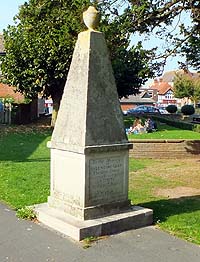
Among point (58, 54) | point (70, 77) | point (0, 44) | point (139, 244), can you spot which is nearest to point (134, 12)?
point (70, 77)

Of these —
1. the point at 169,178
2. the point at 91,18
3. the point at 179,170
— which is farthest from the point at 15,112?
the point at 91,18

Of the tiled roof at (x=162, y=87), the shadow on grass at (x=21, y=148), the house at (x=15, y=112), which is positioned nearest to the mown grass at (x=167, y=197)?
the shadow on grass at (x=21, y=148)

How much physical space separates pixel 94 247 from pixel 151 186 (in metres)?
4.71

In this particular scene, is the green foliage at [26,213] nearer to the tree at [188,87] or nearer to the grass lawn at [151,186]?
the grass lawn at [151,186]

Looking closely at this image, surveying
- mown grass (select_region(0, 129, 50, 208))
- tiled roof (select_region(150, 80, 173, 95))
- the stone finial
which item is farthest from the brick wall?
tiled roof (select_region(150, 80, 173, 95))

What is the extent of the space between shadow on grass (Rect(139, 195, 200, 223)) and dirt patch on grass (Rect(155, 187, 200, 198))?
0.31 meters

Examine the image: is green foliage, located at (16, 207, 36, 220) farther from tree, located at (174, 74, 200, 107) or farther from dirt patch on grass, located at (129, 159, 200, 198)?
tree, located at (174, 74, 200, 107)

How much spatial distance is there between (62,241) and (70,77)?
2607mm

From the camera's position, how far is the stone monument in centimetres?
643

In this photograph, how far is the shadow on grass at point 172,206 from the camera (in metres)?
7.54

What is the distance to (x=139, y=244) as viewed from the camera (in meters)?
5.94

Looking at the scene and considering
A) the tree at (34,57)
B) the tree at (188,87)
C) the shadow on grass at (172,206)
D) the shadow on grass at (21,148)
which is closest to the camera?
the shadow on grass at (172,206)

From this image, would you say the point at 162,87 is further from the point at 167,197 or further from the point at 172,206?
the point at 172,206

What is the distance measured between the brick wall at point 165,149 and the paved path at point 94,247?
8.90 metres
